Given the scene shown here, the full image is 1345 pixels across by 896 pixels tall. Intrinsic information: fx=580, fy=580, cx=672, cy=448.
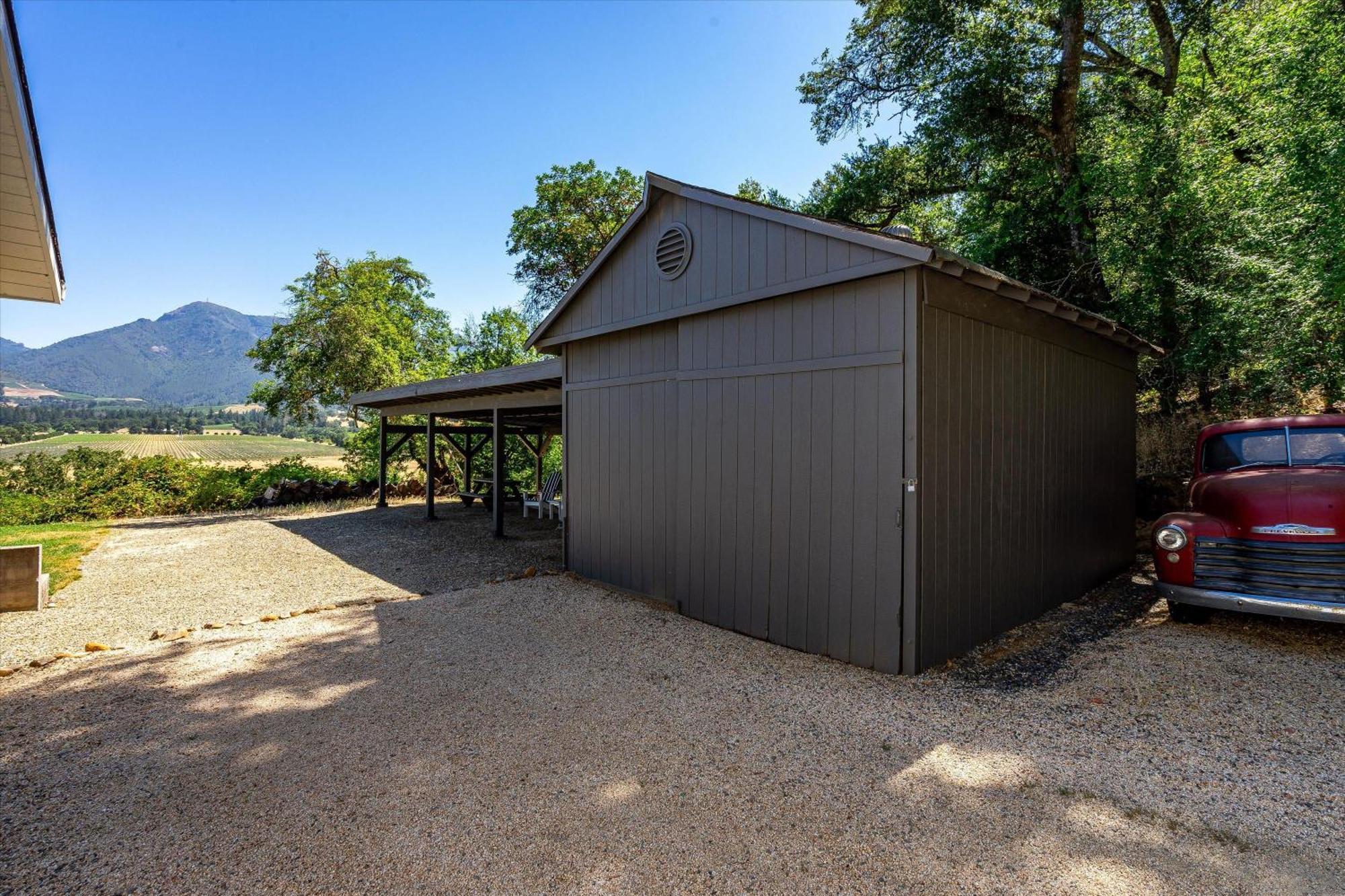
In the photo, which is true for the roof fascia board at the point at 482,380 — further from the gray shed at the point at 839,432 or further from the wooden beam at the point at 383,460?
the gray shed at the point at 839,432

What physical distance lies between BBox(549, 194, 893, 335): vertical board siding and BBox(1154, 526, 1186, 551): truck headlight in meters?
3.23

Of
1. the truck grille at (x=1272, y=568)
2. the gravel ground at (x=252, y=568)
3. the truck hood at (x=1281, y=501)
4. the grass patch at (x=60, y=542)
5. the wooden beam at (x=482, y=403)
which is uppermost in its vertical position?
the wooden beam at (x=482, y=403)

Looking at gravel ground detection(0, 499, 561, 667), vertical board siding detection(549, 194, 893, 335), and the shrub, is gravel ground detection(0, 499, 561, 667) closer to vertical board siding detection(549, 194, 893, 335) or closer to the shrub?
the shrub

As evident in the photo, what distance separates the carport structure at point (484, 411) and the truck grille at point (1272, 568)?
6.59m

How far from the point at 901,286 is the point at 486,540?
25.5 feet

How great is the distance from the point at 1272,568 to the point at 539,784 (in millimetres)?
5141

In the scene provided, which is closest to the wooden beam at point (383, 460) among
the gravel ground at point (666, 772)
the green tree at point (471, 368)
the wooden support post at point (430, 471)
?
the green tree at point (471, 368)

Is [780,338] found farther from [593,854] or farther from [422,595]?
[422,595]

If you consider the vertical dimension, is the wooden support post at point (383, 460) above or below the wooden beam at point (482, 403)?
below

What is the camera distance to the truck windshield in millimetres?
4609

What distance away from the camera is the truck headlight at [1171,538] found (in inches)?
176

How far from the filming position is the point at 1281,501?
4227mm

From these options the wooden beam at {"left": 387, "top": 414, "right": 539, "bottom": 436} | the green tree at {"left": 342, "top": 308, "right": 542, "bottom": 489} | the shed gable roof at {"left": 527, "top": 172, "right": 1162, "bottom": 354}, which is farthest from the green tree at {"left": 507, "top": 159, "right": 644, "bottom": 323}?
the shed gable roof at {"left": 527, "top": 172, "right": 1162, "bottom": 354}

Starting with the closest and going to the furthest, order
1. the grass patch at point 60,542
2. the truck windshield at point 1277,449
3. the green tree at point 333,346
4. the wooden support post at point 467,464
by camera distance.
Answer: the truck windshield at point 1277,449 → the grass patch at point 60,542 → the wooden support post at point 467,464 → the green tree at point 333,346
